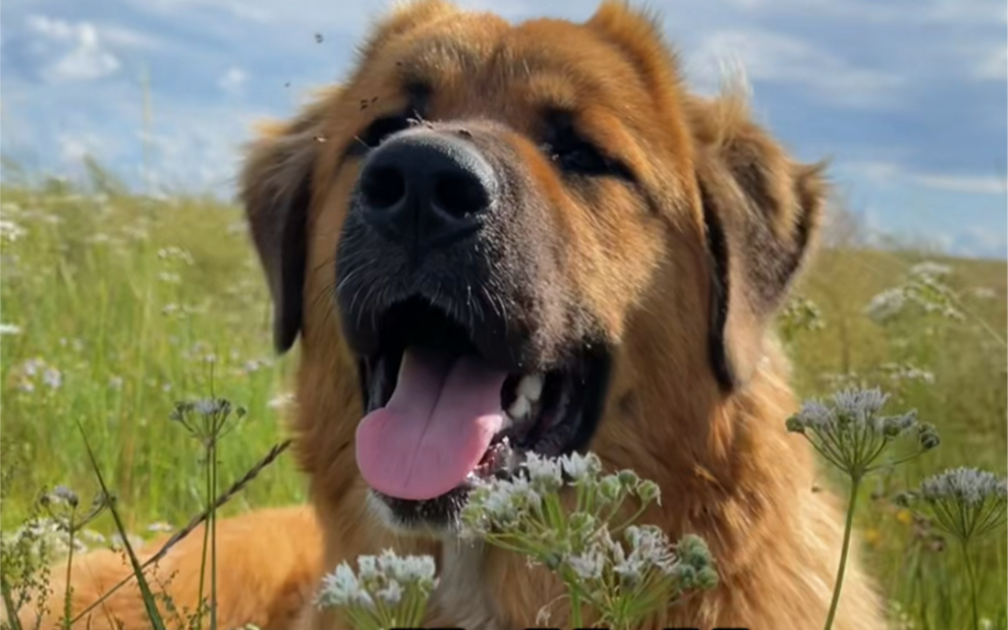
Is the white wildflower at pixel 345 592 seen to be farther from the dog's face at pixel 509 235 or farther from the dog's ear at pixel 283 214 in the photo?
the dog's ear at pixel 283 214

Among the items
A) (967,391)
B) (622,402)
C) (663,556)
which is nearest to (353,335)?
(622,402)

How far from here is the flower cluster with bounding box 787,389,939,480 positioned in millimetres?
1518

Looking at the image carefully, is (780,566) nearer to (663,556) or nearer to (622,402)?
(622,402)

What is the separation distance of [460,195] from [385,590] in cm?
142

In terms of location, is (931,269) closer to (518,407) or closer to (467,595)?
(467,595)

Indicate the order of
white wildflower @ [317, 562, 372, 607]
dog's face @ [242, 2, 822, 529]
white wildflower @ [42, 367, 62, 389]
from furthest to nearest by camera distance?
1. white wildflower @ [42, 367, 62, 389]
2. dog's face @ [242, 2, 822, 529]
3. white wildflower @ [317, 562, 372, 607]

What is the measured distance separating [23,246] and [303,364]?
4.29 metres

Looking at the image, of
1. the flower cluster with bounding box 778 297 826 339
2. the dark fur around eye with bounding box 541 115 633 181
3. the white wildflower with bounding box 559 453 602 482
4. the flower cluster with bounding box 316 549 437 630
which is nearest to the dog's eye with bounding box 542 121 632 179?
the dark fur around eye with bounding box 541 115 633 181

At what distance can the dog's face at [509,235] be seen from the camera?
2570mm

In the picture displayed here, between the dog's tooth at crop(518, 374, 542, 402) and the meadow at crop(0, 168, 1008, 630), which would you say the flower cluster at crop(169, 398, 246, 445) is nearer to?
the dog's tooth at crop(518, 374, 542, 402)

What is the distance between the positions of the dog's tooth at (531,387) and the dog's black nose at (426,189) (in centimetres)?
48

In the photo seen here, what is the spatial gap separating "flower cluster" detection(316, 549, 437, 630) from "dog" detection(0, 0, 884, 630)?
134cm

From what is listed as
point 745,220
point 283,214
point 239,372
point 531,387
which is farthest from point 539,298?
point 239,372

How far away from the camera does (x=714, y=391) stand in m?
3.11
